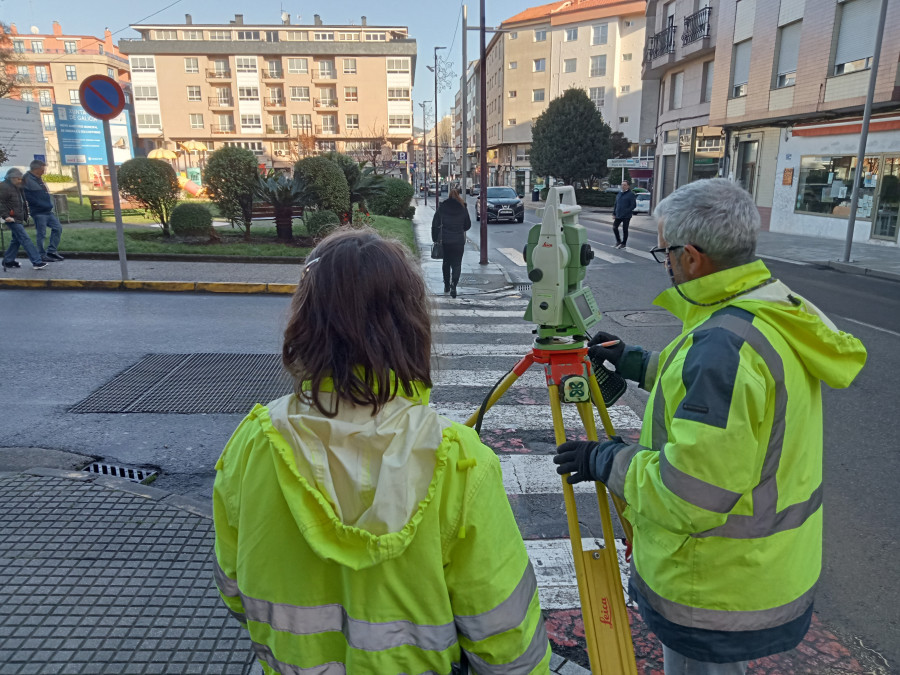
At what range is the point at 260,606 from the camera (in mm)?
1355

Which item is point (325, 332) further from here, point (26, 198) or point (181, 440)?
point (26, 198)

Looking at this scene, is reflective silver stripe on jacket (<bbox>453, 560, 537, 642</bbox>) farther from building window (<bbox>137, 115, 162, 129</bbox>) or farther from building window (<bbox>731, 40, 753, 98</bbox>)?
building window (<bbox>137, 115, 162, 129</bbox>)

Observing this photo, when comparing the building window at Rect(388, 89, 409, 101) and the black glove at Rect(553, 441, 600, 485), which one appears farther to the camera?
the building window at Rect(388, 89, 409, 101)

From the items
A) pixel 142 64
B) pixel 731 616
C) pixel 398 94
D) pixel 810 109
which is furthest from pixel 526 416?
pixel 142 64

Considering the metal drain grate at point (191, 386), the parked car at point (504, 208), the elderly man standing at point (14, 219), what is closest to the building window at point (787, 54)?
the parked car at point (504, 208)

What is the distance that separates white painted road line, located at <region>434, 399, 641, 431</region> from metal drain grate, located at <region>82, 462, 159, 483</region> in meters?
2.15

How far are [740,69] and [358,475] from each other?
26.2 m

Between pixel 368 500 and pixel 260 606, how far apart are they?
37 cm

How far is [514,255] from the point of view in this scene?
1662 centimetres

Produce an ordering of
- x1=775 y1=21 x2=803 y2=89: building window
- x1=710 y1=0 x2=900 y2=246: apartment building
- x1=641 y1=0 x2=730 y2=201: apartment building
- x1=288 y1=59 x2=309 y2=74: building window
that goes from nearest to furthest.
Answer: x1=710 y1=0 x2=900 y2=246: apartment building
x1=775 y1=21 x2=803 y2=89: building window
x1=641 y1=0 x2=730 y2=201: apartment building
x1=288 y1=59 x2=309 y2=74: building window

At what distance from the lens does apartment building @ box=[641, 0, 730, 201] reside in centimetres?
2625

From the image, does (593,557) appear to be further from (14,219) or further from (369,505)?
(14,219)

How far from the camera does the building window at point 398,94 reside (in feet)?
224

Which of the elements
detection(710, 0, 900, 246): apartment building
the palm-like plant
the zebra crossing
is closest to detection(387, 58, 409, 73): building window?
detection(710, 0, 900, 246): apartment building
